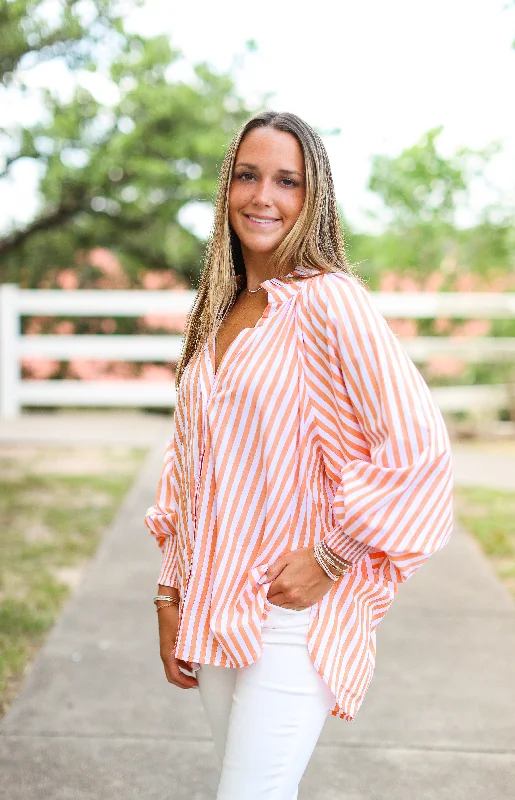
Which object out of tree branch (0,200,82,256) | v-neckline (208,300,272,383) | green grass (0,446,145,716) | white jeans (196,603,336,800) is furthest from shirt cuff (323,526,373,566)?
tree branch (0,200,82,256)

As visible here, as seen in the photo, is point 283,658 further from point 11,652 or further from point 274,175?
point 11,652

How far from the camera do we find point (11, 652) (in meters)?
4.18

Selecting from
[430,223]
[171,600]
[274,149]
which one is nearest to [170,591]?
[171,600]

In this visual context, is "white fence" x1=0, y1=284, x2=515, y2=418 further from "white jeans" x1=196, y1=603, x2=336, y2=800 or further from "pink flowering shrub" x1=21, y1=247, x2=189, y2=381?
"white jeans" x1=196, y1=603, x2=336, y2=800

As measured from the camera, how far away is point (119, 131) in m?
8.40

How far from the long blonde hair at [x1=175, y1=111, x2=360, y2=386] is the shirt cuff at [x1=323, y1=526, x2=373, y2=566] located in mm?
541

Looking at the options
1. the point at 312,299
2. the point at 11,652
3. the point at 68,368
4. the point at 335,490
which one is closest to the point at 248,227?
the point at 312,299

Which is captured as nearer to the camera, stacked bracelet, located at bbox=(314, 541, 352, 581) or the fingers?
stacked bracelet, located at bbox=(314, 541, 352, 581)

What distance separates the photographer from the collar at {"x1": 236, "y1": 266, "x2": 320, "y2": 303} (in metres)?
2.01

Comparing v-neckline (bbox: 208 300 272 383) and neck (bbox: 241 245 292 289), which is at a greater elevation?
neck (bbox: 241 245 292 289)

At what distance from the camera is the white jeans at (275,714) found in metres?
1.86

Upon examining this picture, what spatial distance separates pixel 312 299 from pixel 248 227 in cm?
34

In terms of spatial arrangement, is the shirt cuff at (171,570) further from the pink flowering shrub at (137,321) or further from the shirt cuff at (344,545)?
the pink flowering shrub at (137,321)

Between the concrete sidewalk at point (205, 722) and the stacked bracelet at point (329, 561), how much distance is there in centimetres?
146
